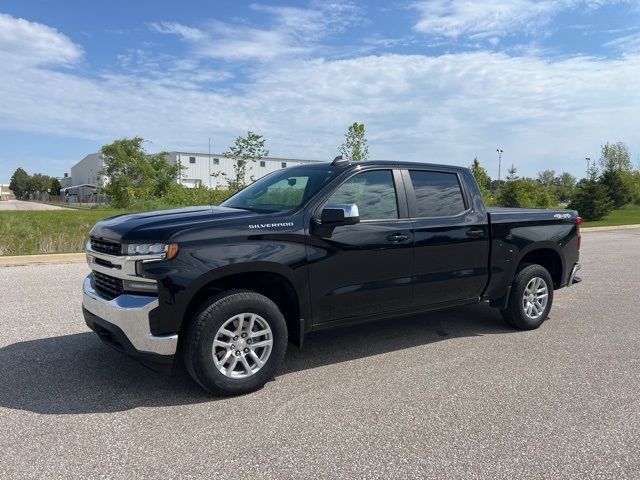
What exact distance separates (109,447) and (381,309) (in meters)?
2.52

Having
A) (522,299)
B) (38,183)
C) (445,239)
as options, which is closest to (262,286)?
(445,239)

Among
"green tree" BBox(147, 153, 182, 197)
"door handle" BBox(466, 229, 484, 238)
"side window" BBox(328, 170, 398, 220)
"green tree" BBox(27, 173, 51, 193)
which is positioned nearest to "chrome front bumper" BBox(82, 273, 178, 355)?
"side window" BBox(328, 170, 398, 220)

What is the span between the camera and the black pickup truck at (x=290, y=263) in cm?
387

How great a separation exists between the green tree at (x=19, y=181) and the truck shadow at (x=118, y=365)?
486 ft

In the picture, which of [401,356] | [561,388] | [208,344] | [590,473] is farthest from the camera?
[401,356]

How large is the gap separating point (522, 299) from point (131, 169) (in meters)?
53.7

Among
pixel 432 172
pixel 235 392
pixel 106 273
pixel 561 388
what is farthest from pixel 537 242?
pixel 106 273

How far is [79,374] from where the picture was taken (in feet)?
14.9

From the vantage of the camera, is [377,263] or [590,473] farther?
[377,263]

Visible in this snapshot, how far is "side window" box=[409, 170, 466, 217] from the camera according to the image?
522 cm

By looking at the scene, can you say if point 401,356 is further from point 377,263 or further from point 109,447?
point 109,447

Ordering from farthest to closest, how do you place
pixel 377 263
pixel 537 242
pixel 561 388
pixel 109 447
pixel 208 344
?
pixel 537 242 → pixel 377 263 → pixel 561 388 → pixel 208 344 → pixel 109 447

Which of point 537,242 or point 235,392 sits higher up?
point 537,242

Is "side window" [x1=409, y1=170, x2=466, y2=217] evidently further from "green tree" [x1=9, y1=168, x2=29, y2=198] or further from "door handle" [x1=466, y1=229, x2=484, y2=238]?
"green tree" [x1=9, y1=168, x2=29, y2=198]
